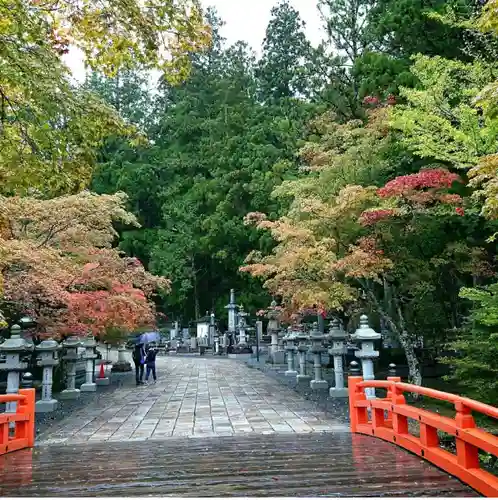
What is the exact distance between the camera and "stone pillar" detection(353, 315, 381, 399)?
10.1 m

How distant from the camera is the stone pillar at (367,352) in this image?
10133mm

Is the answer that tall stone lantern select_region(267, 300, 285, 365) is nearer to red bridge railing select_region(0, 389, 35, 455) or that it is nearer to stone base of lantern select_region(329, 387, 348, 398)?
stone base of lantern select_region(329, 387, 348, 398)

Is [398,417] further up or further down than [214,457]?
further up

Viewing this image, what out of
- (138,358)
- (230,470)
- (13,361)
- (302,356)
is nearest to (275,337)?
(302,356)

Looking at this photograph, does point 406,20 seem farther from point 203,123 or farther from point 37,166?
point 203,123

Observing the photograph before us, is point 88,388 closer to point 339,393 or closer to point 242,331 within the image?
point 339,393

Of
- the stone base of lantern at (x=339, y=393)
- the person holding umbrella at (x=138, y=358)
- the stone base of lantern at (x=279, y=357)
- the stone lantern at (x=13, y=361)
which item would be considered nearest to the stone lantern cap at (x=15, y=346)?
the stone lantern at (x=13, y=361)

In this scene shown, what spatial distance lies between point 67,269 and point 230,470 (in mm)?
8267

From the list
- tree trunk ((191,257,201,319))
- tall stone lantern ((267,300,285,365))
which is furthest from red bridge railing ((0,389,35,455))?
tree trunk ((191,257,201,319))

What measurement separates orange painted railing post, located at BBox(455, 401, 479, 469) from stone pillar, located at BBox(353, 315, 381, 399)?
5.37 m

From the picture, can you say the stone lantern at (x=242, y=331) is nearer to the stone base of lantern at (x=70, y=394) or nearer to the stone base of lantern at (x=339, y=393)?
the stone base of lantern at (x=70, y=394)

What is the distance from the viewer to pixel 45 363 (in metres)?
11.4

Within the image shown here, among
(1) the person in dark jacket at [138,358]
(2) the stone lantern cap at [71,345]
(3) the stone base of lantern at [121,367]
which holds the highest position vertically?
(2) the stone lantern cap at [71,345]

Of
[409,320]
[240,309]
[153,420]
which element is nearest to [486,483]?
[153,420]
